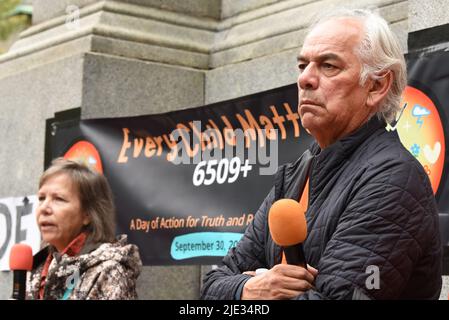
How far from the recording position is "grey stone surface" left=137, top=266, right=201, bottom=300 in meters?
7.78

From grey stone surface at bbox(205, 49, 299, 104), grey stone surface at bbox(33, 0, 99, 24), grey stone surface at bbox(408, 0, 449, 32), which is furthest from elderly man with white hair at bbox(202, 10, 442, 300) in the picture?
grey stone surface at bbox(33, 0, 99, 24)

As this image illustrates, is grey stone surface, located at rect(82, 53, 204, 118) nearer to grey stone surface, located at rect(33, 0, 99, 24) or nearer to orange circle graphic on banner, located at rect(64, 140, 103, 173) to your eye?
orange circle graphic on banner, located at rect(64, 140, 103, 173)

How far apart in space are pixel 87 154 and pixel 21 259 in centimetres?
239

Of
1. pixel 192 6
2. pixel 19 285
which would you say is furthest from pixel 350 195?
pixel 192 6

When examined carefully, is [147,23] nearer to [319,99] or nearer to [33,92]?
[33,92]

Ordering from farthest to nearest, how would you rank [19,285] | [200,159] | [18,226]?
1. [18,226]
2. [200,159]
3. [19,285]

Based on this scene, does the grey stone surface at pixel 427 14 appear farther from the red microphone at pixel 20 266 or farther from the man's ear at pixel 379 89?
the red microphone at pixel 20 266

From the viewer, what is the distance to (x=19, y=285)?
4.75 m

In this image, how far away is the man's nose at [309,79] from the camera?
340cm

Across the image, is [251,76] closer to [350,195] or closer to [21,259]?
[21,259]

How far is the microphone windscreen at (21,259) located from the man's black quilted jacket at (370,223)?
1841mm

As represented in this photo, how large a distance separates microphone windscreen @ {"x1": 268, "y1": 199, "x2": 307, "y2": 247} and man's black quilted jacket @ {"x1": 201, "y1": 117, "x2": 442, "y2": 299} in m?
0.21

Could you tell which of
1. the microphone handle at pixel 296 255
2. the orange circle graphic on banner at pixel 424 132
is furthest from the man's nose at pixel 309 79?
the orange circle graphic on banner at pixel 424 132

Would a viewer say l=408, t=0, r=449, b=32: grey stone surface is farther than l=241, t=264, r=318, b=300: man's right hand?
Yes
